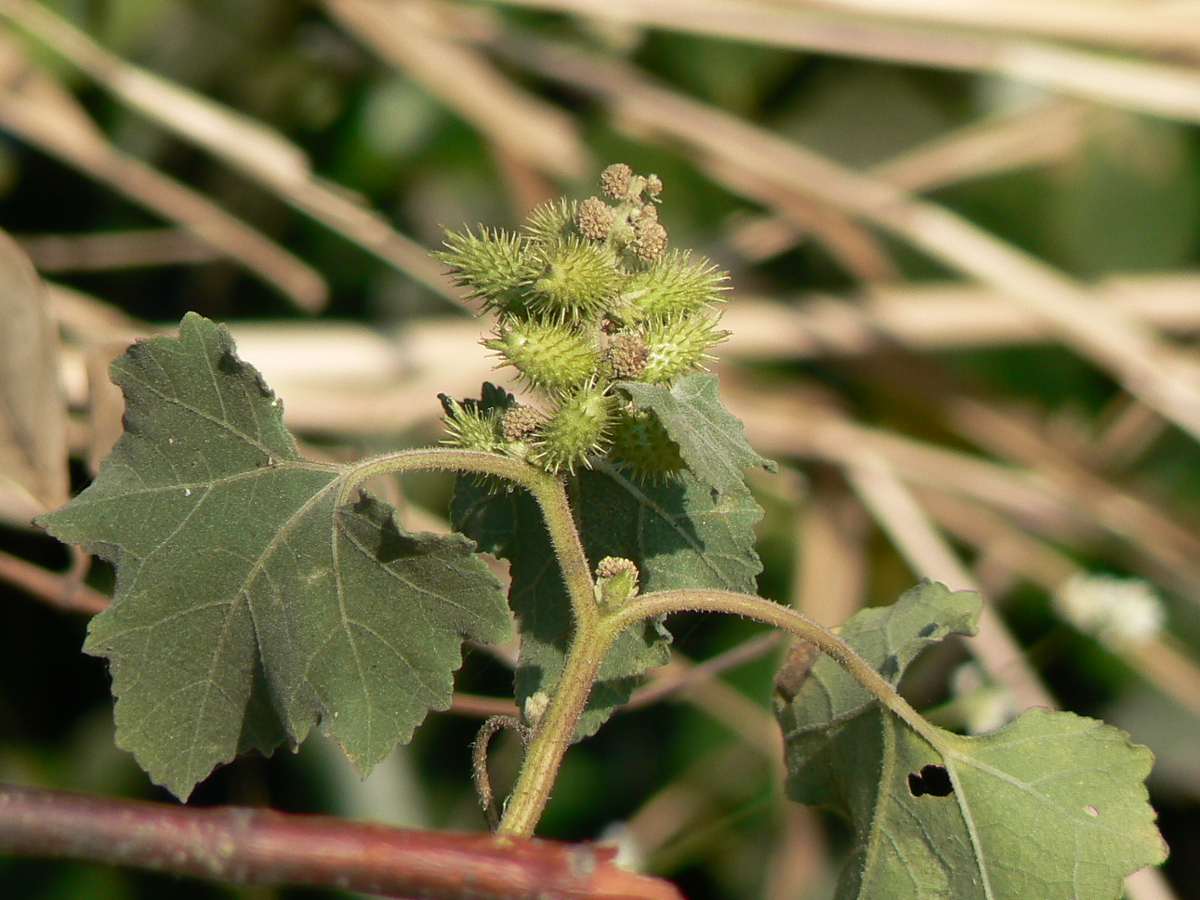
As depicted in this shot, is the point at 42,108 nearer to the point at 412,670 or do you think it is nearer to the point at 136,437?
the point at 136,437

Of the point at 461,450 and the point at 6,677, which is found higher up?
the point at 461,450

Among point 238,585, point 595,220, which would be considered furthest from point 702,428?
point 238,585

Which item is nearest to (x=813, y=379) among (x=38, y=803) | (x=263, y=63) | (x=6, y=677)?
(x=263, y=63)

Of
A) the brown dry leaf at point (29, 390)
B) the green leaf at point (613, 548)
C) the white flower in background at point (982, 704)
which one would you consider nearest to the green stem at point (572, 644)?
the green leaf at point (613, 548)

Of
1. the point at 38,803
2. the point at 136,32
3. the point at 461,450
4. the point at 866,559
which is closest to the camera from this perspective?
Answer: the point at 38,803

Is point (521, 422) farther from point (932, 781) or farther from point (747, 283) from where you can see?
point (747, 283)

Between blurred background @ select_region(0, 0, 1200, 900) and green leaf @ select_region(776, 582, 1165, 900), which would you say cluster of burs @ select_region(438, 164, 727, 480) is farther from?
blurred background @ select_region(0, 0, 1200, 900)

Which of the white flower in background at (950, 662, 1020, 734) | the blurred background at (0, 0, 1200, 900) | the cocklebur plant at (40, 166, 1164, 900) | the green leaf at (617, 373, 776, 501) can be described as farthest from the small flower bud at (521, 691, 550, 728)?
the blurred background at (0, 0, 1200, 900)
